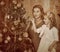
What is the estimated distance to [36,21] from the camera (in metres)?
1.46

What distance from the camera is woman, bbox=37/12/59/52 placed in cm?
143

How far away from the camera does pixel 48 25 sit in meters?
1.48

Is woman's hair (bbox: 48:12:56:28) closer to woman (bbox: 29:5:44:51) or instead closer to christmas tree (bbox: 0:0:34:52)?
woman (bbox: 29:5:44:51)

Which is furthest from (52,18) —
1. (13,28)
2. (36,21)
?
(13,28)

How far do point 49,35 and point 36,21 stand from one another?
160mm

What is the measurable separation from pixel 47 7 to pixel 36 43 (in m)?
0.32

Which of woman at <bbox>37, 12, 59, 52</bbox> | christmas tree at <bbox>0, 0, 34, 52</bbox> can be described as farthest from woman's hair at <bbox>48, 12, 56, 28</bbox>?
christmas tree at <bbox>0, 0, 34, 52</bbox>

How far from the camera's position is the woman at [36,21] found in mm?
1430

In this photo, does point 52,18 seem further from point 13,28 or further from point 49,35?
point 13,28

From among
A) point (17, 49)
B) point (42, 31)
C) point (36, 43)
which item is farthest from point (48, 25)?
point (17, 49)

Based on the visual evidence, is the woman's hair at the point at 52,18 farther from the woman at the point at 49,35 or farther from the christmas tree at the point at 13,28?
the christmas tree at the point at 13,28

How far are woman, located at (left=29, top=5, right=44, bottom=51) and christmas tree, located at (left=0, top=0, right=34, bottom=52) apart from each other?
4 centimetres

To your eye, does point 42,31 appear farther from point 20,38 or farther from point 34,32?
point 20,38

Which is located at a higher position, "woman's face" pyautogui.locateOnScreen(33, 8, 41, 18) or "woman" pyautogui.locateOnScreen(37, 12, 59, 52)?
"woman's face" pyautogui.locateOnScreen(33, 8, 41, 18)
